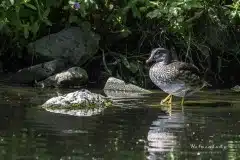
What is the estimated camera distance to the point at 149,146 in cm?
622

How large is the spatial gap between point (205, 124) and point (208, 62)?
14.9ft

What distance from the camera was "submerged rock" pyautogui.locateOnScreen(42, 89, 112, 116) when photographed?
28.0ft

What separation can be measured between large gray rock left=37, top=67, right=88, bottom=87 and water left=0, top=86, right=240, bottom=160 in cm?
149

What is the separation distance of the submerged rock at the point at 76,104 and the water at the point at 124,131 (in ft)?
0.59

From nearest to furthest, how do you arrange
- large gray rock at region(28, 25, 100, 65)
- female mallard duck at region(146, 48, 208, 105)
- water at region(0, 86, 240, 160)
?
water at region(0, 86, 240, 160) < female mallard duck at region(146, 48, 208, 105) < large gray rock at region(28, 25, 100, 65)

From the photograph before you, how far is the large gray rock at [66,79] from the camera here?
11.3 m

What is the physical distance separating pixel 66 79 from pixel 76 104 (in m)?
2.66

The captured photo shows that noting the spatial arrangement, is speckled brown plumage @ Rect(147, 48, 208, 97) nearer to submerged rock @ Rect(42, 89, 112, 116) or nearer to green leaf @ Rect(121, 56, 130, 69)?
submerged rock @ Rect(42, 89, 112, 116)

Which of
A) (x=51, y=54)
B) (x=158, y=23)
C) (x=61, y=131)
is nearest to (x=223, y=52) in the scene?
(x=158, y=23)

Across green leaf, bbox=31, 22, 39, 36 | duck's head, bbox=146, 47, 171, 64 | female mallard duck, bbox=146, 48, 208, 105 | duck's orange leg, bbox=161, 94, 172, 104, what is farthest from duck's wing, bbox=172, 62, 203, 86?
green leaf, bbox=31, 22, 39, 36

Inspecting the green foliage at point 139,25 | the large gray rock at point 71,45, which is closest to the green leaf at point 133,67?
the green foliage at point 139,25

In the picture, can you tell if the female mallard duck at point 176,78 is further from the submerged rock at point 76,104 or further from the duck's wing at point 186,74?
the submerged rock at point 76,104

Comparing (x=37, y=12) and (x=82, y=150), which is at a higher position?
(x=37, y=12)

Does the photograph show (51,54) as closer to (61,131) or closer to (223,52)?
(223,52)
